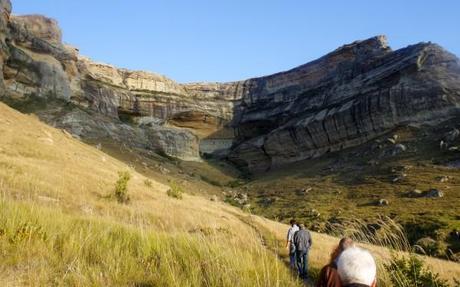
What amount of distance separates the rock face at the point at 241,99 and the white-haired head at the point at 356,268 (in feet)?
229

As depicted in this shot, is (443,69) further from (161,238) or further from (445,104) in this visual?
(161,238)

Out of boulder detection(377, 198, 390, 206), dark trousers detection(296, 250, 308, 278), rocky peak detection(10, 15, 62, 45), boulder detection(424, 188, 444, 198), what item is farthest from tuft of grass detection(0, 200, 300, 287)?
rocky peak detection(10, 15, 62, 45)

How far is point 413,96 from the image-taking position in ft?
243

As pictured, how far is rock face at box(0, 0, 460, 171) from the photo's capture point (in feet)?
240

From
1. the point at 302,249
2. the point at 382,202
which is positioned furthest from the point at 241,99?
the point at 302,249

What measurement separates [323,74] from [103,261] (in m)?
109

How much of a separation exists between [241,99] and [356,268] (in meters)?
118

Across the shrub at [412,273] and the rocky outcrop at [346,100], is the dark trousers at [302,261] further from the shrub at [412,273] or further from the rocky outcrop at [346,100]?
the rocky outcrop at [346,100]

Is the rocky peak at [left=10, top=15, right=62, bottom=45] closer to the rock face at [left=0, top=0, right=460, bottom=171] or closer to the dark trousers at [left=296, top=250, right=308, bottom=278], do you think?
the rock face at [left=0, top=0, right=460, bottom=171]

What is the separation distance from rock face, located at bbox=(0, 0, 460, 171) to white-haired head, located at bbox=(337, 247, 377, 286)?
6972 cm

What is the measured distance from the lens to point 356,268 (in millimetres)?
3697

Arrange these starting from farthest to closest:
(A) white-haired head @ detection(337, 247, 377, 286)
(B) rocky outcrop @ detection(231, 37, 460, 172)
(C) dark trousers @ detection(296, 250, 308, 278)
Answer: (B) rocky outcrop @ detection(231, 37, 460, 172) → (C) dark trousers @ detection(296, 250, 308, 278) → (A) white-haired head @ detection(337, 247, 377, 286)

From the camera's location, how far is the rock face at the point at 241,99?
73.0 m

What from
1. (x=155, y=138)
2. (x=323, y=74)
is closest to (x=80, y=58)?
(x=155, y=138)
